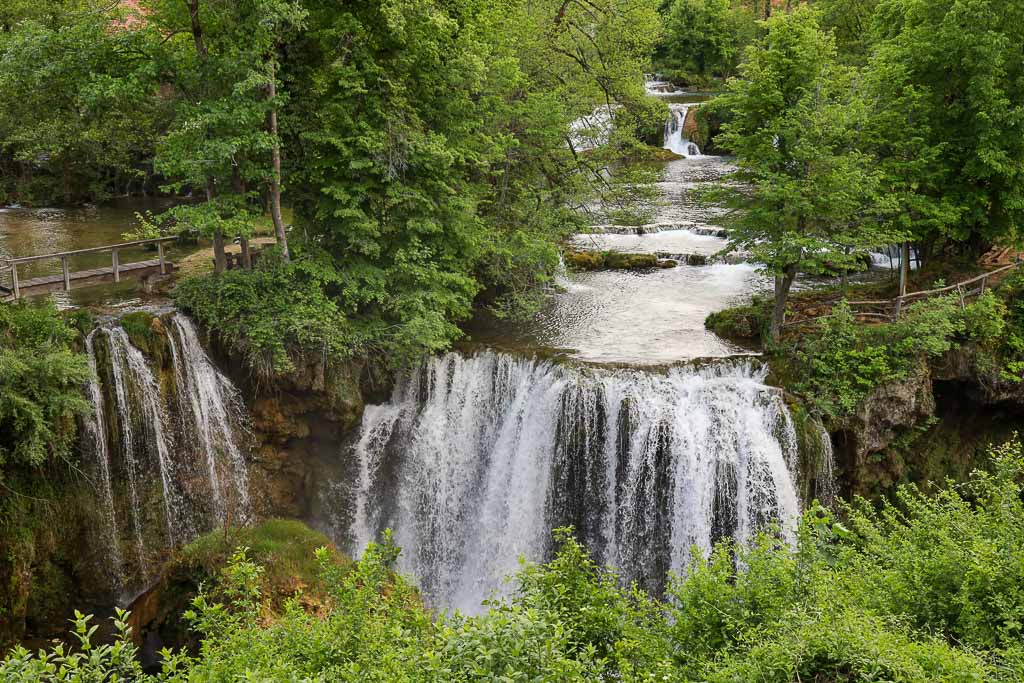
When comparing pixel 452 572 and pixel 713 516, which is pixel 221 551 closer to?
pixel 452 572

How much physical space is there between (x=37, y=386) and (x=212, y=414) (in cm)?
368

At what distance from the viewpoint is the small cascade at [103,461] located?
1520 centimetres

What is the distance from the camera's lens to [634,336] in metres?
19.2

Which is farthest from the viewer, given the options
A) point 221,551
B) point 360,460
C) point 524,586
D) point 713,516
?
point 360,460

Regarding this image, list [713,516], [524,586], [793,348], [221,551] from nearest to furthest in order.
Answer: [524,586] → [221,551] → [713,516] → [793,348]

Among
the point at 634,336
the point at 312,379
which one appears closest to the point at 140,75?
the point at 312,379

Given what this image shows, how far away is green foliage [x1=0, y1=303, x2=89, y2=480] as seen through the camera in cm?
1354

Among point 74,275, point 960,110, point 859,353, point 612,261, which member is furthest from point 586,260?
point 74,275

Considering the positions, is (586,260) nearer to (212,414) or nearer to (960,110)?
(960,110)

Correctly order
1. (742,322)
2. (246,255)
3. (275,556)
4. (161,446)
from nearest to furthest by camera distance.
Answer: (275,556), (161,446), (246,255), (742,322)

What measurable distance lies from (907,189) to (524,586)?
48.9 feet

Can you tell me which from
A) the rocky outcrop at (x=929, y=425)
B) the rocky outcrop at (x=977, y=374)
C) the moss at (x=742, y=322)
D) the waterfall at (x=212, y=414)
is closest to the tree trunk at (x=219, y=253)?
the waterfall at (x=212, y=414)

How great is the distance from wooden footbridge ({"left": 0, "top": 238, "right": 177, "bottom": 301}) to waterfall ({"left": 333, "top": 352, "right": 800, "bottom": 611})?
19.6ft

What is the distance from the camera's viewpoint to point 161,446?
16250 mm
